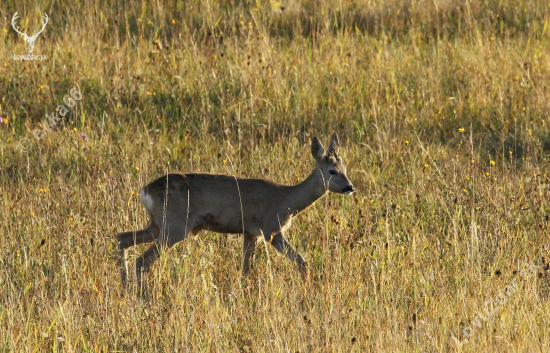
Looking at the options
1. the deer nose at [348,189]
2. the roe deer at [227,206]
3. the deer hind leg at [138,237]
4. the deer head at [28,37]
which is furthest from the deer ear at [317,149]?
the deer head at [28,37]

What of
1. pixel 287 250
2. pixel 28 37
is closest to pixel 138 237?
pixel 287 250

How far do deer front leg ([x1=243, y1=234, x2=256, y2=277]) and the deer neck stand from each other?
1.27 feet

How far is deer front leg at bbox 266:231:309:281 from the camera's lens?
17.9ft

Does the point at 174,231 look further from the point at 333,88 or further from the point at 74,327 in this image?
the point at 333,88

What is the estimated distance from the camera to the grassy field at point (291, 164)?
4.53 m

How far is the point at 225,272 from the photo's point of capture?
18.4ft

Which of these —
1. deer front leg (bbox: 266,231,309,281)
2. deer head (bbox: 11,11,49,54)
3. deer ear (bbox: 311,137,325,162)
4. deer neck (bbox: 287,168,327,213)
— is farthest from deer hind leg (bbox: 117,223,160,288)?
deer head (bbox: 11,11,49,54)

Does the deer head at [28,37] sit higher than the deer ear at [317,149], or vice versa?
the deer head at [28,37]

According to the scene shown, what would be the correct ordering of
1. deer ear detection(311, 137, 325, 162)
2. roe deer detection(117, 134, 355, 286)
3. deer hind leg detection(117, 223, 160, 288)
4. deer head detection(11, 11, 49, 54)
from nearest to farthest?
roe deer detection(117, 134, 355, 286)
deer hind leg detection(117, 223, 160, 288)
deer ear detection(311, 137, 325, 162)
deer head detection(11, 11, 49, 54)

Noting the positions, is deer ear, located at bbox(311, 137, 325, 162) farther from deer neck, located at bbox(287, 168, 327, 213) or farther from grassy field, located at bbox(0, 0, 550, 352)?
grassy field, located at bbox(0, 0, 550, 352)

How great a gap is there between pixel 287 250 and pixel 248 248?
405 mm

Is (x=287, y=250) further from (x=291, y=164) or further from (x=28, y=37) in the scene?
(x=28, y=37)

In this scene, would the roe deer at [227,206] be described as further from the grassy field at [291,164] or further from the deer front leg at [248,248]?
the grassy field at [291,164]

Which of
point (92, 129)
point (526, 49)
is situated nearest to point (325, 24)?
point (526, 49)
